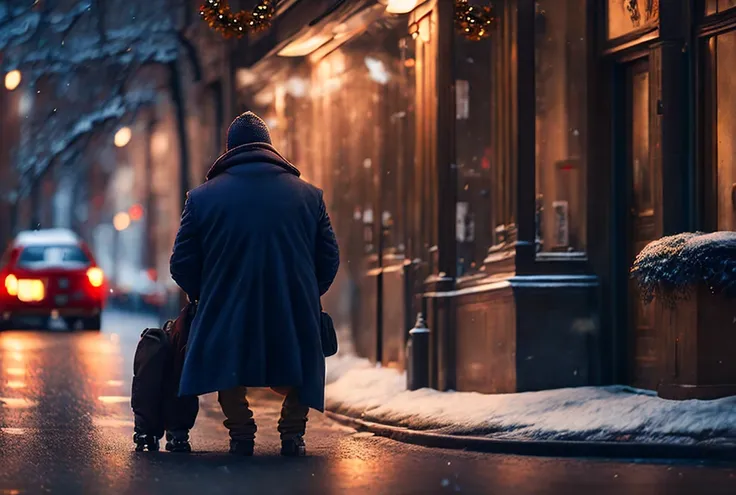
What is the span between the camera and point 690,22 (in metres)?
13.8

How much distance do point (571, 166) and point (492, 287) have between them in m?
1.23

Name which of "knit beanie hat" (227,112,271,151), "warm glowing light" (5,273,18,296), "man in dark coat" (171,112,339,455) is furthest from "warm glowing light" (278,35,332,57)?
"man in dark coat" (171,112,339,455)

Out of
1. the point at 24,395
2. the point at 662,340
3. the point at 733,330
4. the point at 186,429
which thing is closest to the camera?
the point at 186,429

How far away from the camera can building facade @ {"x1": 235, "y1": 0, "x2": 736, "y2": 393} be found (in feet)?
45.2

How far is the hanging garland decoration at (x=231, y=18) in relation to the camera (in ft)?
57.6

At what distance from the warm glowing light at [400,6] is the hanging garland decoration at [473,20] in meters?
1.23

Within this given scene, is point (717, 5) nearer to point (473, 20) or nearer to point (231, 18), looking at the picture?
point (473, 20)

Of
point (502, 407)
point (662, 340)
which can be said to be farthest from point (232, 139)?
point (662, 340)

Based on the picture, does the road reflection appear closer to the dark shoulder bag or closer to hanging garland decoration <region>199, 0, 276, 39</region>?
the dark shoulder bag

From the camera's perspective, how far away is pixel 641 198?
14.4 metres

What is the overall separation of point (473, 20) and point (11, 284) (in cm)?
1501

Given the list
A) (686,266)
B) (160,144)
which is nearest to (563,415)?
(686,266)

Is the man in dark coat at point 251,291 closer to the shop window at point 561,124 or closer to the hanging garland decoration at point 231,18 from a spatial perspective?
the shop window at point 561,124

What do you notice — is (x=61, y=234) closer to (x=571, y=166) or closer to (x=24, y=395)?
(x=24, y=395)
